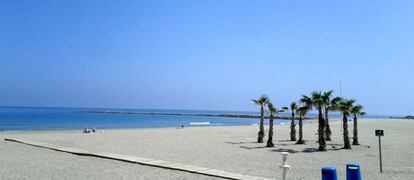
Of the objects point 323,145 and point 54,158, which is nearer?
point 54,158

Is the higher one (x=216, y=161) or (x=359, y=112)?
(x=359, y=112)

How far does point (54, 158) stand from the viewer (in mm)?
14977

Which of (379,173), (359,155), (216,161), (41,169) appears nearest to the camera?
(41,169)

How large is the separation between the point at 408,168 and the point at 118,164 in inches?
400

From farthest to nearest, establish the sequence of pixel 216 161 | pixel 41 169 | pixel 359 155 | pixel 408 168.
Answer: pixel 359 155 → pixel 216 161 → pixel 408 168 → pixel 41 169

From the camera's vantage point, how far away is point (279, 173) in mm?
12641

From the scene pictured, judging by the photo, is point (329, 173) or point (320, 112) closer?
point (329, 173)

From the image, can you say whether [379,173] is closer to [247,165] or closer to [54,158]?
[247,165]

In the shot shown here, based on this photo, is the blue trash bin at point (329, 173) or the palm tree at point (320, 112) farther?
the palm tree at point (320, 112)

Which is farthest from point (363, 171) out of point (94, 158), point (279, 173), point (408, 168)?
point (94, 158)

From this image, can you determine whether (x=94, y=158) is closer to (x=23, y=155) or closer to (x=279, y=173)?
(x=23, y=155)

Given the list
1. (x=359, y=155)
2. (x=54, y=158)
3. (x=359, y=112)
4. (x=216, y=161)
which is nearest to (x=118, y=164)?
(x=54, y=158)

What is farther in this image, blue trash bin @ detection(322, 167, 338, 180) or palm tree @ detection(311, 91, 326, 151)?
palm tree @ detection(311, 91, 326, 151)

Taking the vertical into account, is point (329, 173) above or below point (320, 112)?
below
